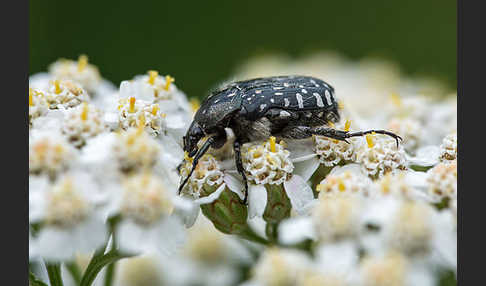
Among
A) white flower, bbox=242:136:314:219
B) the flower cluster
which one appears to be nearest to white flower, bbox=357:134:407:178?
the flower cluster

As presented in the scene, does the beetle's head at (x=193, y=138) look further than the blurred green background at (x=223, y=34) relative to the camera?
No

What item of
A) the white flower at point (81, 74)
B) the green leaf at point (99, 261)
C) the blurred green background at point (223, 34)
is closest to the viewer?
the green leaf at point (99, 261)

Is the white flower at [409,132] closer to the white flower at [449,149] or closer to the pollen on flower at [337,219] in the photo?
the white flower at [449,149]

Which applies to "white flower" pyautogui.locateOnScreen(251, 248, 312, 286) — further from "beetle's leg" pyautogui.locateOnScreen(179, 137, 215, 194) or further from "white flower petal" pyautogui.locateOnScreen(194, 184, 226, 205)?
"beetle's leg" pyautogui.locateOnScreen(179, 137, 215, 194)

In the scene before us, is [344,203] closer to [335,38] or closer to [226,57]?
[226,57]

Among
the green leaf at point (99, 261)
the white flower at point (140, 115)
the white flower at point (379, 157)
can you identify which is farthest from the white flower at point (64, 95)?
the white flower at point (379, 157)

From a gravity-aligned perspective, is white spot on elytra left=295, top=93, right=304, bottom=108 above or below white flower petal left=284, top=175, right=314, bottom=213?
above
